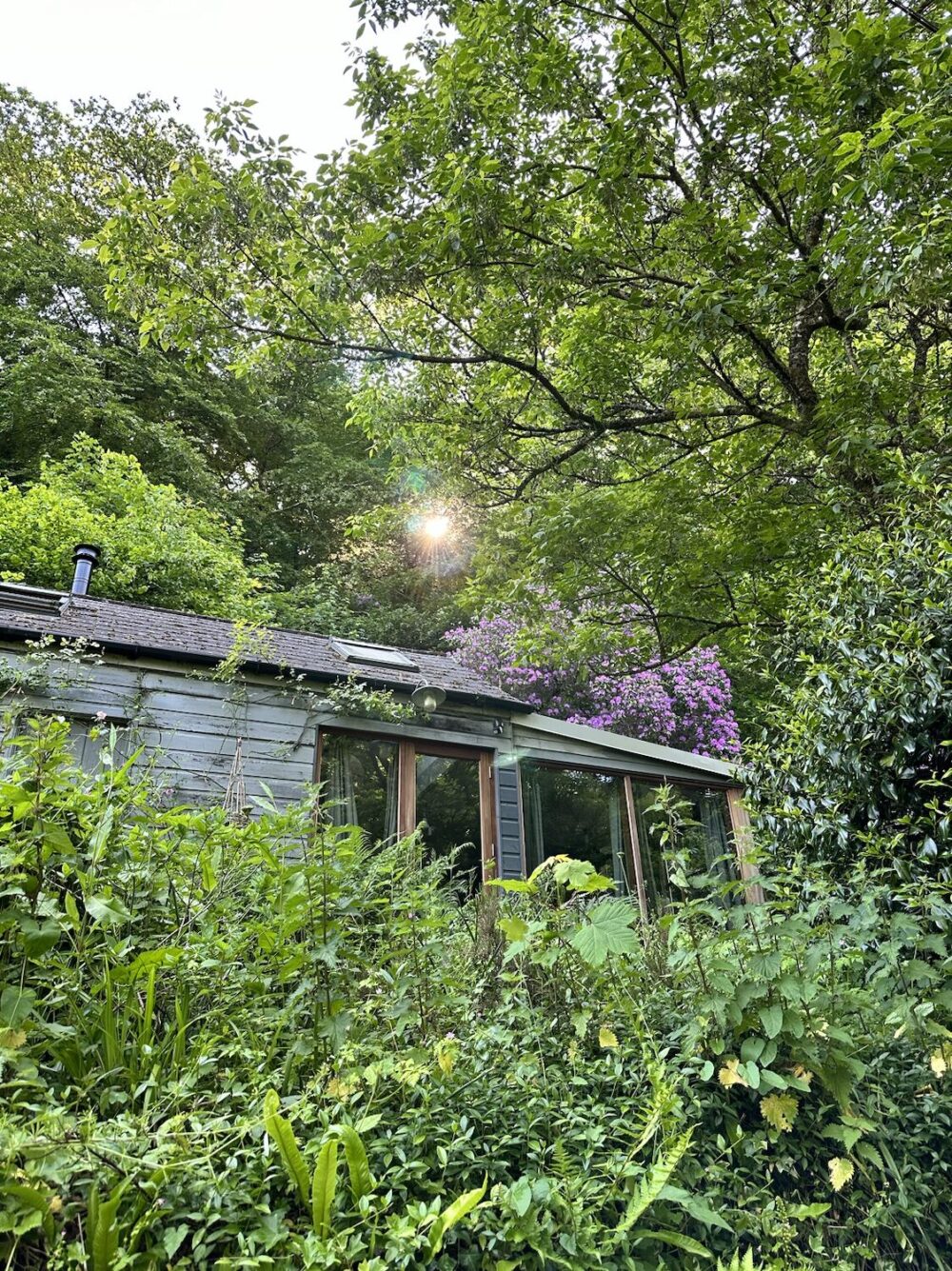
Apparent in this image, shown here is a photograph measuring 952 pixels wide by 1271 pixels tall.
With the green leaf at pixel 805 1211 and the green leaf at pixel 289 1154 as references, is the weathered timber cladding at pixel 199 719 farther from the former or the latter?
the green leaf at pixel 805 1211

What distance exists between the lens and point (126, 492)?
1230cm

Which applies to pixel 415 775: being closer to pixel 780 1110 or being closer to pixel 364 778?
pixel 364 778

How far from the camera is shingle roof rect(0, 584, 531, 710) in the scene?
19.2 ft

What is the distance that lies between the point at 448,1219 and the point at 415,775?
217 inches

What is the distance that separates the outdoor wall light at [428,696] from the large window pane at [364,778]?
502 mm

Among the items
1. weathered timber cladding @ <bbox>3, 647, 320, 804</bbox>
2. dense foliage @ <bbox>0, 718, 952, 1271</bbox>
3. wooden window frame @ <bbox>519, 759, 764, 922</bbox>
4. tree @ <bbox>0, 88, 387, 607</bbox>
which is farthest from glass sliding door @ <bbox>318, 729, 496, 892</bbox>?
tree @ <bbox>0, 88, 387, 607</bbox>

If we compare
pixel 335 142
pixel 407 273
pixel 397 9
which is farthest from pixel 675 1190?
pixel 397 9

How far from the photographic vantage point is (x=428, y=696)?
661 centimetres

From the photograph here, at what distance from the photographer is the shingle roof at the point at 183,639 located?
19.2ft

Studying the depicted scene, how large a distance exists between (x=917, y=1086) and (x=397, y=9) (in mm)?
6961

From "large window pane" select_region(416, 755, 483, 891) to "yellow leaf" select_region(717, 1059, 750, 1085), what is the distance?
4.89 meters

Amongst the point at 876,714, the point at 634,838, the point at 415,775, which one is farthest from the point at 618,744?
the point at 876,714

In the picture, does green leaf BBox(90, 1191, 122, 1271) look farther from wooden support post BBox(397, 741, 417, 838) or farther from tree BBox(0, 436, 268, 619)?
tree BBox(0, 436, 268, 619)

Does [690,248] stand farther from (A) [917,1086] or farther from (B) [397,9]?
(A) [917,1086]
